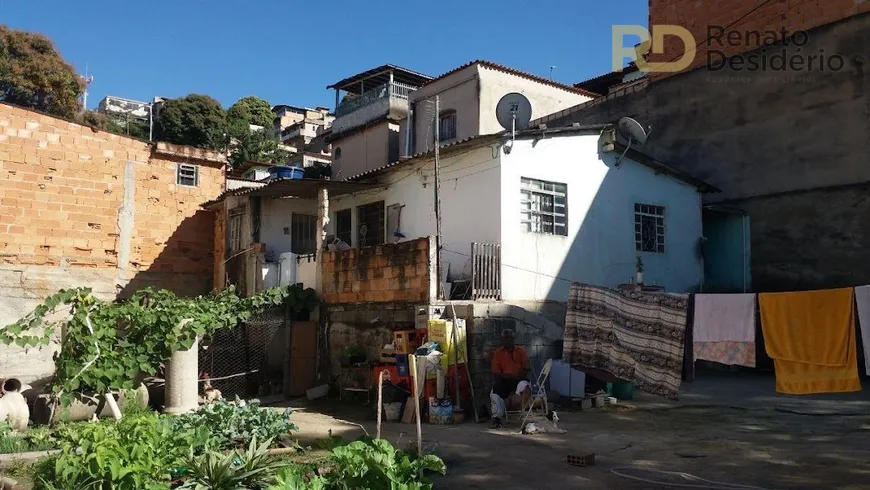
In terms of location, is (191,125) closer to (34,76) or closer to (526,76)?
(34,76)

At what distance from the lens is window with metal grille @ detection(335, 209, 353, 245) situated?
1669 centimetres

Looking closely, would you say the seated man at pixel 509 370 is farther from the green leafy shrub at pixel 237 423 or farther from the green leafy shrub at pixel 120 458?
the green leafy shrub at pixel 120 458

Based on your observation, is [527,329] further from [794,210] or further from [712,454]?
[794,210]

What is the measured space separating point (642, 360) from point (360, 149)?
18.9m

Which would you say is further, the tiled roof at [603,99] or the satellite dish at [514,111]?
the tiled roof at [603,99]

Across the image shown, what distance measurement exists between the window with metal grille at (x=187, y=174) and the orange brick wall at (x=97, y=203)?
5.1 inches

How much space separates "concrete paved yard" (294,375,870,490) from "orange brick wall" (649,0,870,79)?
8740 millimetres

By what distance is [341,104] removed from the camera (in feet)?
95.1

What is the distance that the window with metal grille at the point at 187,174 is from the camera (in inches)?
709

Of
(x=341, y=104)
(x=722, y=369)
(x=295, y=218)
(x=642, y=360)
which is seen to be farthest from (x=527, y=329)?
(x=341, y=104)

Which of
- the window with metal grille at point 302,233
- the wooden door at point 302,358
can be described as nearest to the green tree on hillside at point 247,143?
the window with metal grille at point 302,233

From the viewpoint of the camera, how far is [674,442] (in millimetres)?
8164

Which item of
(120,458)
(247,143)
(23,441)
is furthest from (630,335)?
(247,143)

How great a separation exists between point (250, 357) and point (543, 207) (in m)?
6.96
